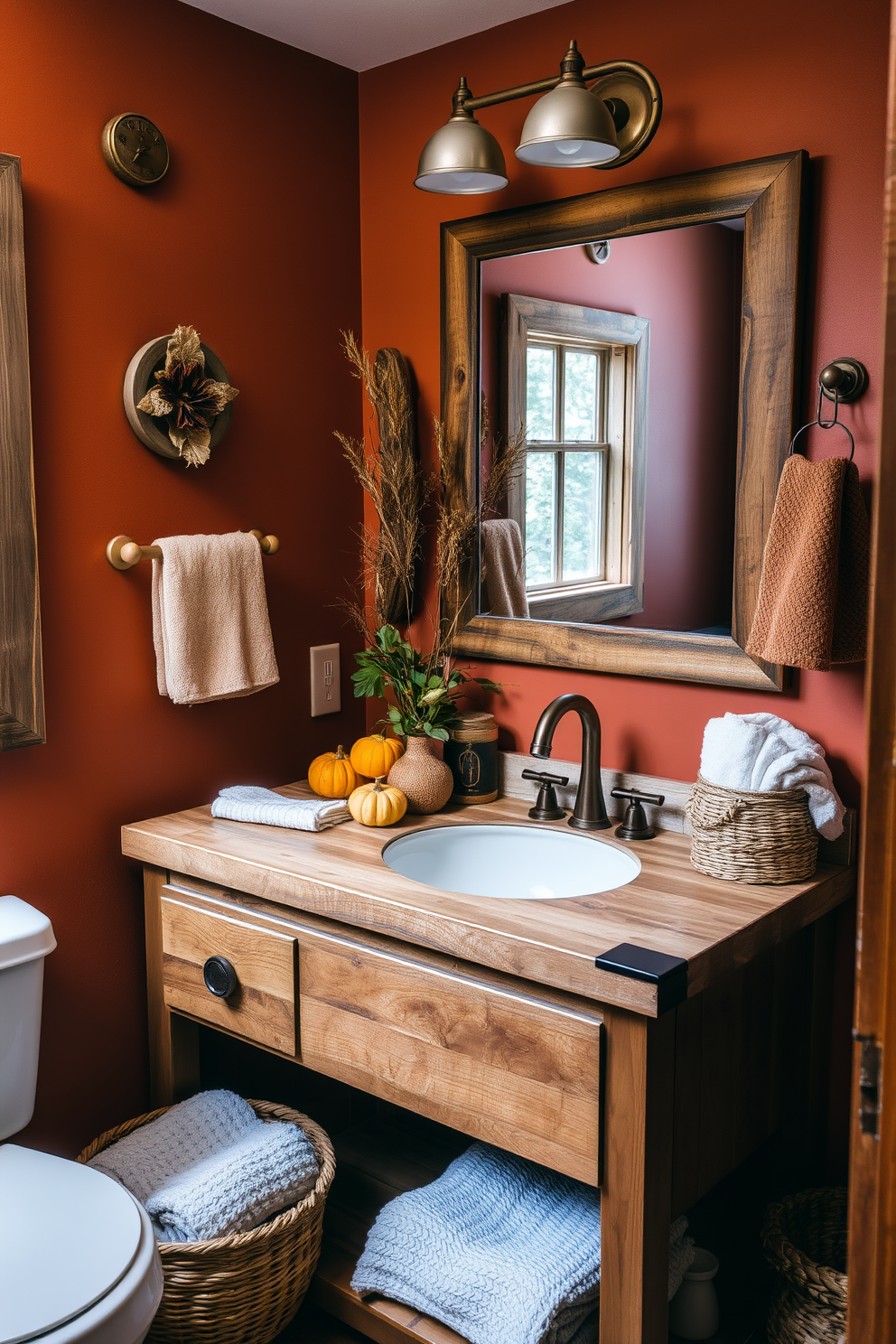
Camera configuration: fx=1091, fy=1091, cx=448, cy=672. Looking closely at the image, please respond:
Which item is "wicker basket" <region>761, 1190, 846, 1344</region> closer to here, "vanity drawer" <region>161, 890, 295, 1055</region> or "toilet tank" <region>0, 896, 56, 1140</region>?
"vanity drawer" <region>161, 890, 295, 1055</region>

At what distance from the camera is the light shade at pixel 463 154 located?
175 cm

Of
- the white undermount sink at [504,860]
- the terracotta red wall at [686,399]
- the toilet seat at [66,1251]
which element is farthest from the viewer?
the white undermount sink at [504,860]

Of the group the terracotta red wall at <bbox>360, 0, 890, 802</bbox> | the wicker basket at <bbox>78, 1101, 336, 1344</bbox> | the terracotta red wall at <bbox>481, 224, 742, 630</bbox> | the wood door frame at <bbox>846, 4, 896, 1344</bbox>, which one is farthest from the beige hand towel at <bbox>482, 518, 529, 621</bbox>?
the wood door frame at <bbox>846, 4, 896, 1344</bbox>

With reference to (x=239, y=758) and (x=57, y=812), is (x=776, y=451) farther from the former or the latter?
(x=57, y=812)

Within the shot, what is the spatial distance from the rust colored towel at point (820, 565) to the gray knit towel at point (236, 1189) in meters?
1.08

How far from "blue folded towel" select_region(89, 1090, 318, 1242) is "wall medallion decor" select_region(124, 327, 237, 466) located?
1147 millimetres

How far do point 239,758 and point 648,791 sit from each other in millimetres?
821

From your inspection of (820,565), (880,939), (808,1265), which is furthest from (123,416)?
(808,1265)

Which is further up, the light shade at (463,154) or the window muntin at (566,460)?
the light shade at (463,154)

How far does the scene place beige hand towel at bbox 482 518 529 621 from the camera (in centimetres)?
208

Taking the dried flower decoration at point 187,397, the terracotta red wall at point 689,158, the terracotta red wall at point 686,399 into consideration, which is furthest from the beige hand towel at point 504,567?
the dried flower decoration at point 187,397

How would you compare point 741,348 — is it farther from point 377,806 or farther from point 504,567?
point 377,806

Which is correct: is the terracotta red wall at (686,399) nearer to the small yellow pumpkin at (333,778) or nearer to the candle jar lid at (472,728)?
the candle jar lid at (472,728)

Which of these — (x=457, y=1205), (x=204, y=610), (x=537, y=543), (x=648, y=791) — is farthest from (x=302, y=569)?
(x=457, y=1205)
